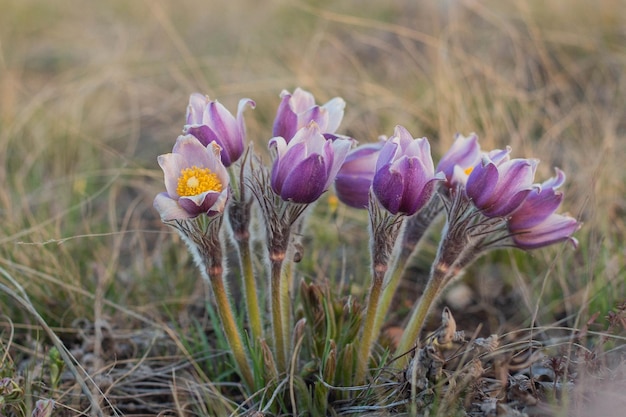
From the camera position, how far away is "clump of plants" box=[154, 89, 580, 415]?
1.64 meters

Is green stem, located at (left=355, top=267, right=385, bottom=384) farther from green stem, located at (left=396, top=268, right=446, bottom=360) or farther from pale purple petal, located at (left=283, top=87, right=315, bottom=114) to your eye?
pale purple petal, located at (left=283, top=87, right=315, bottom=114)

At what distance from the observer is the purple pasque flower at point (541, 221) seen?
1.82 m

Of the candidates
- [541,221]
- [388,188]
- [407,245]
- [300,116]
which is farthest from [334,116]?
[541,221]

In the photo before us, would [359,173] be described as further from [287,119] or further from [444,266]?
[444,266]

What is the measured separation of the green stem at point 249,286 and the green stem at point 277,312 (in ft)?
0.20

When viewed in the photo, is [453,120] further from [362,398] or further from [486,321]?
[362,398]

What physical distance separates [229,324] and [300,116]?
2.11 feet

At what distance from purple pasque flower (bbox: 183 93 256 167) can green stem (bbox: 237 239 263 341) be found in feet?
0.85

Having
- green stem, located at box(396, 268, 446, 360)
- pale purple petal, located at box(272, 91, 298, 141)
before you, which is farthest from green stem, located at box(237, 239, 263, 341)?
green stem, located at box(396, 268, 446, 360)

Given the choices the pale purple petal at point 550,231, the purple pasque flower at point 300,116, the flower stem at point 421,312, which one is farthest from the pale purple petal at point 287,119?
the pale purple petal at point 550,231

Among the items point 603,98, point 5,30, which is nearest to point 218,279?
point 603,98

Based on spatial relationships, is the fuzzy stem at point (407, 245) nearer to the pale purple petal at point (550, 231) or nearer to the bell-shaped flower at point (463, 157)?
the bell-shaped flower at point (463, 157)

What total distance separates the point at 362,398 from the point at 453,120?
2115 millimetres

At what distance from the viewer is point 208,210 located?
161cm
